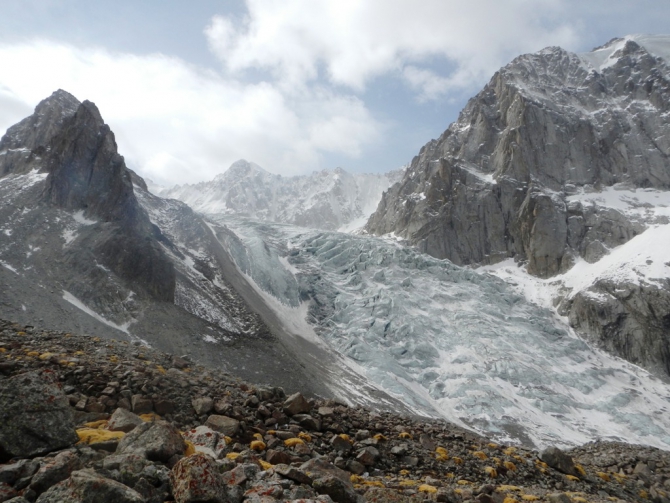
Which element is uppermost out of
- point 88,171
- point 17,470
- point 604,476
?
point 88,171

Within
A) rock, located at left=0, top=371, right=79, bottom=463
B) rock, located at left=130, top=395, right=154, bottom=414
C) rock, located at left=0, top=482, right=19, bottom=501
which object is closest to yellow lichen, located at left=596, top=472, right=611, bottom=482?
rock, located at left=130, top=395, right=154, bottom=414

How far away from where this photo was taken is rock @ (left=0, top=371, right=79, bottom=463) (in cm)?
584

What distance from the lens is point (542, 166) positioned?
119 meters

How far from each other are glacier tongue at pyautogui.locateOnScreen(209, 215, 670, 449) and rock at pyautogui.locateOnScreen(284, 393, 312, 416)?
37662 mm

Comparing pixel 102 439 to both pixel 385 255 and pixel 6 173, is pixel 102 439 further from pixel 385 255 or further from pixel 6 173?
pixel 385 255

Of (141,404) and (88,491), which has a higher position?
(88,491)

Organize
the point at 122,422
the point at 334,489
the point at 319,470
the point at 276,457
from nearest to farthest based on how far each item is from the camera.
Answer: the point at 334,489, the point at 319,470, the point at 122,422, the point at 276,457

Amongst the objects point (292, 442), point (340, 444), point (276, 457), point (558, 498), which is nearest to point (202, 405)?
point (292, 442)

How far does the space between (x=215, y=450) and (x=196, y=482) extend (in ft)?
9.09

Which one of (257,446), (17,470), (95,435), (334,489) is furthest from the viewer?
(257,446)

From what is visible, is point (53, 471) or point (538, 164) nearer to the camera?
point (53, 471)

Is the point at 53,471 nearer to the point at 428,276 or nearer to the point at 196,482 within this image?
the point at 196,482

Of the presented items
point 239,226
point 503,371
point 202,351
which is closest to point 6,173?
point 202,351

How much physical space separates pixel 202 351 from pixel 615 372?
60.2 m
